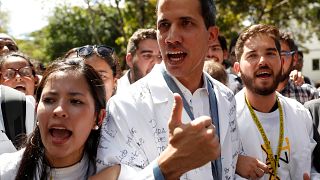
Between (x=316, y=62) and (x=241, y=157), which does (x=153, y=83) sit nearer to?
(x=241, y=157)

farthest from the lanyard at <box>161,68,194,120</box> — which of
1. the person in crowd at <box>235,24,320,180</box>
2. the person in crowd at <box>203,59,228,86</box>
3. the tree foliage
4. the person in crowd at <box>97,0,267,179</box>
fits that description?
the tree foliage

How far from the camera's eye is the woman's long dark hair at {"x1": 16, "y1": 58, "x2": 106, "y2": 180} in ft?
7.87

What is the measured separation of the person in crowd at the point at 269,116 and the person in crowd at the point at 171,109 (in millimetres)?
497

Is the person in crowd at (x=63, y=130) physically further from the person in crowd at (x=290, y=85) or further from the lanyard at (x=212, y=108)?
the person in crowd at (x=290, y=85)

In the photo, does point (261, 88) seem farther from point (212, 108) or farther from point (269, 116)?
point (212, 108)

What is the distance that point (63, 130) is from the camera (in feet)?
7.77

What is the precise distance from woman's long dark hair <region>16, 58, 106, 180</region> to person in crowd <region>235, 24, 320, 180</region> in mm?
1122

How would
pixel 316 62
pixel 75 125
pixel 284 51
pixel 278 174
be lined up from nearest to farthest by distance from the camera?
pixel 75 125 < pixel 278 174 < pixel 284 51 < pixel 316 62

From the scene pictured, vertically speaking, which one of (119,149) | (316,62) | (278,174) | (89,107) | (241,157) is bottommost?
(316,62)


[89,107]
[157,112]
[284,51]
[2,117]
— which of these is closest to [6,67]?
[2,117]

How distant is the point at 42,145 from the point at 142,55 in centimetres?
290

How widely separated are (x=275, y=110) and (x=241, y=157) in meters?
0.71

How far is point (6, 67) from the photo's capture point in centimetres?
432

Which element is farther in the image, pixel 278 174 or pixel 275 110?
pixel 275 110
